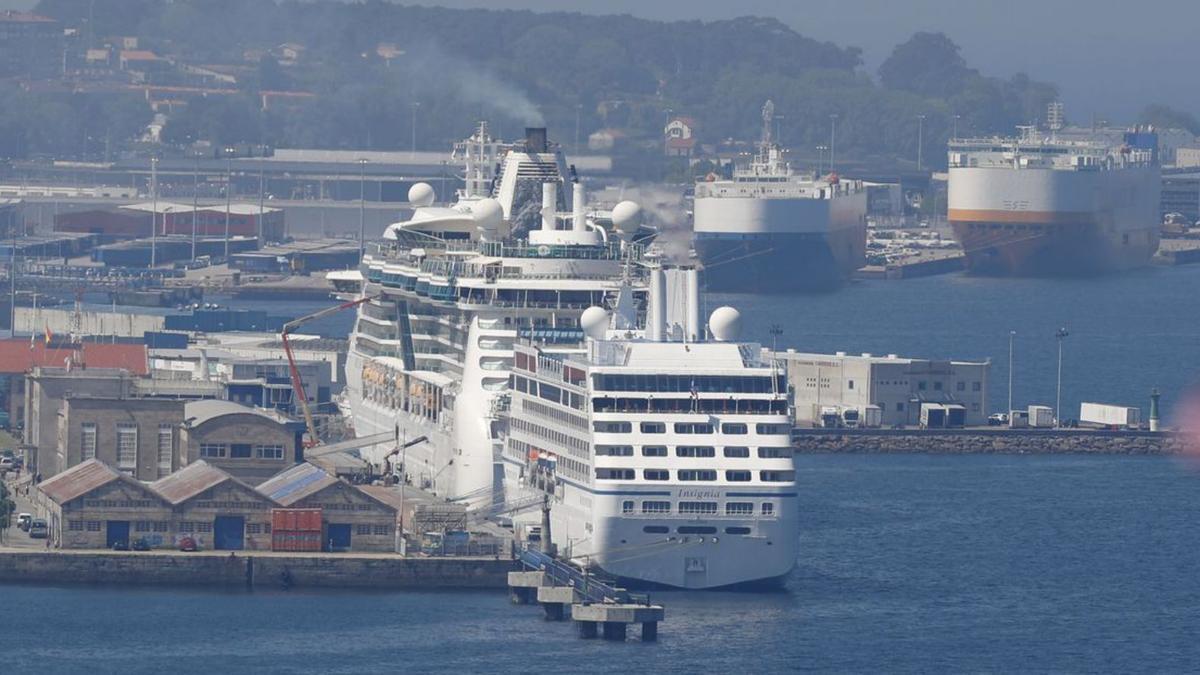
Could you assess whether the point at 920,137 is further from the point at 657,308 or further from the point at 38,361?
the point at 657,308

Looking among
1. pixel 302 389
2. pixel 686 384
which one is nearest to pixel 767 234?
pixel 302 389

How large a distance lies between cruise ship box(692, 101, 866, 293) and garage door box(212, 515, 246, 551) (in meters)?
45.3

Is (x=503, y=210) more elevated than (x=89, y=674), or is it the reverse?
(x=503, y=210)

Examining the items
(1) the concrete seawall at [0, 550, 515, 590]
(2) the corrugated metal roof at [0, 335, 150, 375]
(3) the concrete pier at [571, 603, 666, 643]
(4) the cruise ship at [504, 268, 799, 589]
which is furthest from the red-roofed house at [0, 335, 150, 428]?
(3) the concrete pier at [571, 603, 666, 643]

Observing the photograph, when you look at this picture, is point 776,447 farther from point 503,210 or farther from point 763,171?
point 763,171

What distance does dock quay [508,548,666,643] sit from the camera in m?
31.4

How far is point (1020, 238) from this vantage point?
9181cm

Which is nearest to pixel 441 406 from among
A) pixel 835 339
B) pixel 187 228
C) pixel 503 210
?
pixel 503 210

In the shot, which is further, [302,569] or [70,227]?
[70,227]

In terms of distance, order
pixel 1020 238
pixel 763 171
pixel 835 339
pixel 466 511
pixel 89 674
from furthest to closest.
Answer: pixel 1020 238 → pixel 763 171 → pixel 835 339 → pixel 466 511 → pixel 89 674

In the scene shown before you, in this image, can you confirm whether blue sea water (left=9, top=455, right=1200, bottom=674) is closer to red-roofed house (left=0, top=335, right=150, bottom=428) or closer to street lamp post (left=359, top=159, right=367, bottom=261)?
red-roofed house (left=0, top=335, right=150, bottom=428)

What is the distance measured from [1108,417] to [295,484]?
16878 mm

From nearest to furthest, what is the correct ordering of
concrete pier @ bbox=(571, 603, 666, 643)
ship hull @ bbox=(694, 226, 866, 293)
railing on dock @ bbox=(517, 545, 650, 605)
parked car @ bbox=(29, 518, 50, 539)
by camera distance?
concrete pier @ bbox=(571, 603, 666, 643) < railing on dock @ bbox=(517, 545, 650, 605) < parked car @ bbox=(29, 518, 50, 539) < ship hull @ bbox=(694, 226, 866, 293)

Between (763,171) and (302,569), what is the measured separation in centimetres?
5266
